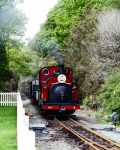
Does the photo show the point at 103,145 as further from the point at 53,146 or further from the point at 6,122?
the point at 6,122

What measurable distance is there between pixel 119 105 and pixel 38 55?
124 feet

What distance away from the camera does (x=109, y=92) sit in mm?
28938

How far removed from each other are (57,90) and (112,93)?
14.6 ft

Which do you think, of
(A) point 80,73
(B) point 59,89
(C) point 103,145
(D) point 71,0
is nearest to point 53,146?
(C) point 103,145

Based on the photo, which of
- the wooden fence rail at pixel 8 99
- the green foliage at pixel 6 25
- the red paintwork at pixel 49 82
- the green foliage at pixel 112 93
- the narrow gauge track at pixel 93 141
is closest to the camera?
the narrow gauge track at pixel 93 141

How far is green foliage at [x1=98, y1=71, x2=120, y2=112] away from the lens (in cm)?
2623

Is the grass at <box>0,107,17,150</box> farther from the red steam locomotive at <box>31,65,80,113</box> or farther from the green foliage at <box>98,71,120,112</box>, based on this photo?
the red steam locomotive at <box>31,65,80,113</box>

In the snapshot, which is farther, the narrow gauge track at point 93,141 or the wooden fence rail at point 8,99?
the wooden fence rail at point 8,99

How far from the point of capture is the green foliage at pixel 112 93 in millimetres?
26234

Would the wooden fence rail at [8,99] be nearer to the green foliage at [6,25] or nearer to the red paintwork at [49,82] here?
the red paintwork at [49,82]

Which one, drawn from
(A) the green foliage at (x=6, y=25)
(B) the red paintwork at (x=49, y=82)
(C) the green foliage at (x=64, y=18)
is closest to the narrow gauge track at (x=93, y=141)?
(B) the red paintwork at (x=49, y=82)

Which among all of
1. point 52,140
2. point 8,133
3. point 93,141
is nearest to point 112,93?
point 52,140

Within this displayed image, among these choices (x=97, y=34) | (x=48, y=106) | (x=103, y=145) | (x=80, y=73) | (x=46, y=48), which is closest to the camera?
(x=103, y=145)

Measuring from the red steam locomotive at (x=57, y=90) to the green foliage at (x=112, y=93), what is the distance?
188 centimetres
